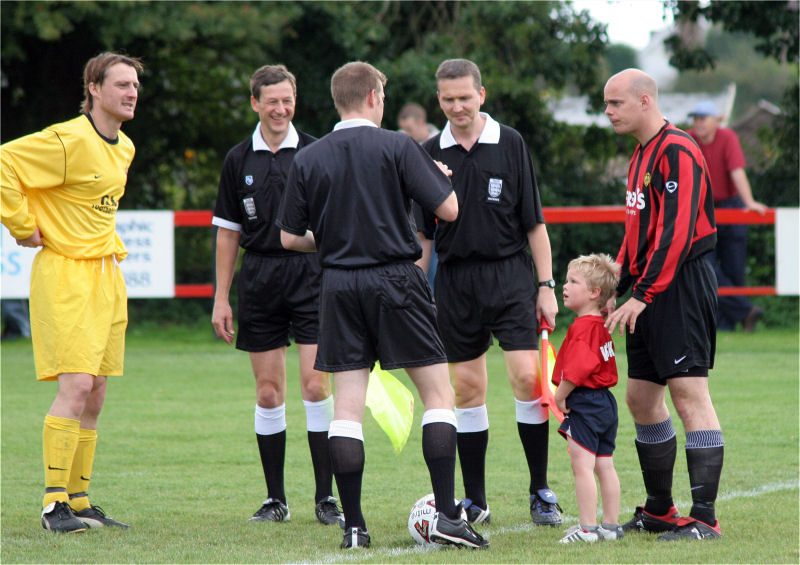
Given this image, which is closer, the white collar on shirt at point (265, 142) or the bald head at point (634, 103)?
the bald head at point (634, 103)

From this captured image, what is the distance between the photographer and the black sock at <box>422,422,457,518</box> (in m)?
5.06

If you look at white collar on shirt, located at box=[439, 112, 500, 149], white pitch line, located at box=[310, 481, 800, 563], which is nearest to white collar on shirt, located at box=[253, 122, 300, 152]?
white collar on shirt, located at box=[439, 112, 500, 149]

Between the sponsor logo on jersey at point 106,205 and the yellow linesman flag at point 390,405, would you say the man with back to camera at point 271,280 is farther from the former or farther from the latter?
the sponsor logo on jersey at point 106,205

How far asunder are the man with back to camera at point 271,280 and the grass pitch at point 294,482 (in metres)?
0.43

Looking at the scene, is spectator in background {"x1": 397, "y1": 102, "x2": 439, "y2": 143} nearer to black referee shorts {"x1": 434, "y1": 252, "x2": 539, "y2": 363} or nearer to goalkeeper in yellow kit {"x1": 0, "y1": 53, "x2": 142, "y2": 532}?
black referee shorts {"x1": 434, "y1": 252, "x2": 539, "y2": 363}

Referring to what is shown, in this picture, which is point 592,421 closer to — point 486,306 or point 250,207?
point 486,306

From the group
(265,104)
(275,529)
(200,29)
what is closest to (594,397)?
(275,529)

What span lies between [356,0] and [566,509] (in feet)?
39.4

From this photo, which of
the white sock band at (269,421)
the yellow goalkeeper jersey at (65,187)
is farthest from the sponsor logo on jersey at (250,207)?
the white sock band at (269,421)

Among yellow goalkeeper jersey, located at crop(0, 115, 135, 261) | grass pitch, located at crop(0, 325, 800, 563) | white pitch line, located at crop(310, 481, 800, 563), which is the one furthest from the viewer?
yellow goalkeeper jersey, located at crop(0, 115, 135, 261)

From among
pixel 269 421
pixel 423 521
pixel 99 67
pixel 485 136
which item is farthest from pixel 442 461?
pixel 99 67

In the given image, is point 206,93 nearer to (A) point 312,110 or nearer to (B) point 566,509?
(A) point 312,110

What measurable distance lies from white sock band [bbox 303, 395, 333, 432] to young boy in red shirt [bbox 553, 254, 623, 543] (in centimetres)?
145

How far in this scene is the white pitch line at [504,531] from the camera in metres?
4.91
